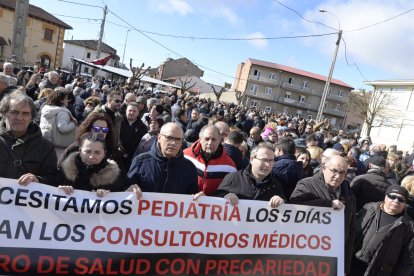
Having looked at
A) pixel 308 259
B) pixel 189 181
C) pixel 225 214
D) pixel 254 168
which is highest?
pixel 254 168

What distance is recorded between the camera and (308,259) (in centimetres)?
333

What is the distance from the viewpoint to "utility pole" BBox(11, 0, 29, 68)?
10.4 meters

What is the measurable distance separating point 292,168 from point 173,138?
1.63 m

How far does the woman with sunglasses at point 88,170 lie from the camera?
2896 mm

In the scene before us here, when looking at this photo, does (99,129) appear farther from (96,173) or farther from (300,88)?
(300,88)

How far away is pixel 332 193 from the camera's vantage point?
11.3 ft

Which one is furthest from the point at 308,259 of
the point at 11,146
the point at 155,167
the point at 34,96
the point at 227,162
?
the point at 34,96

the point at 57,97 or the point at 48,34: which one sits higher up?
the point at 48,34

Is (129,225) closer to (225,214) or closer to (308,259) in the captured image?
(225,214)

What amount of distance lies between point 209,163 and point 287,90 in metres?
62.7

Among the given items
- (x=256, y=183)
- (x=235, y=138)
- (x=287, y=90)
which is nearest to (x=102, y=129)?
(x=235, y=138)

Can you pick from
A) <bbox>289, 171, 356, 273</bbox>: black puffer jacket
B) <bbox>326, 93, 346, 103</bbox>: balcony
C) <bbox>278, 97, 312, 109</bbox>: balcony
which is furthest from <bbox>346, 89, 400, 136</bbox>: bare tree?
<bbox>326, 93, 346, 103</bbox>: balcony

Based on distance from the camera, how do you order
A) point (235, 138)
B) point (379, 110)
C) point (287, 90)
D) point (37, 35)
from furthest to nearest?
point (287, 90)
point (37, 35)
point (379, 110)
point (235, 138)

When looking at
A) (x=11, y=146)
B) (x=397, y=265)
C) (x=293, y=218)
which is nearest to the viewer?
(x=11, y=146)
